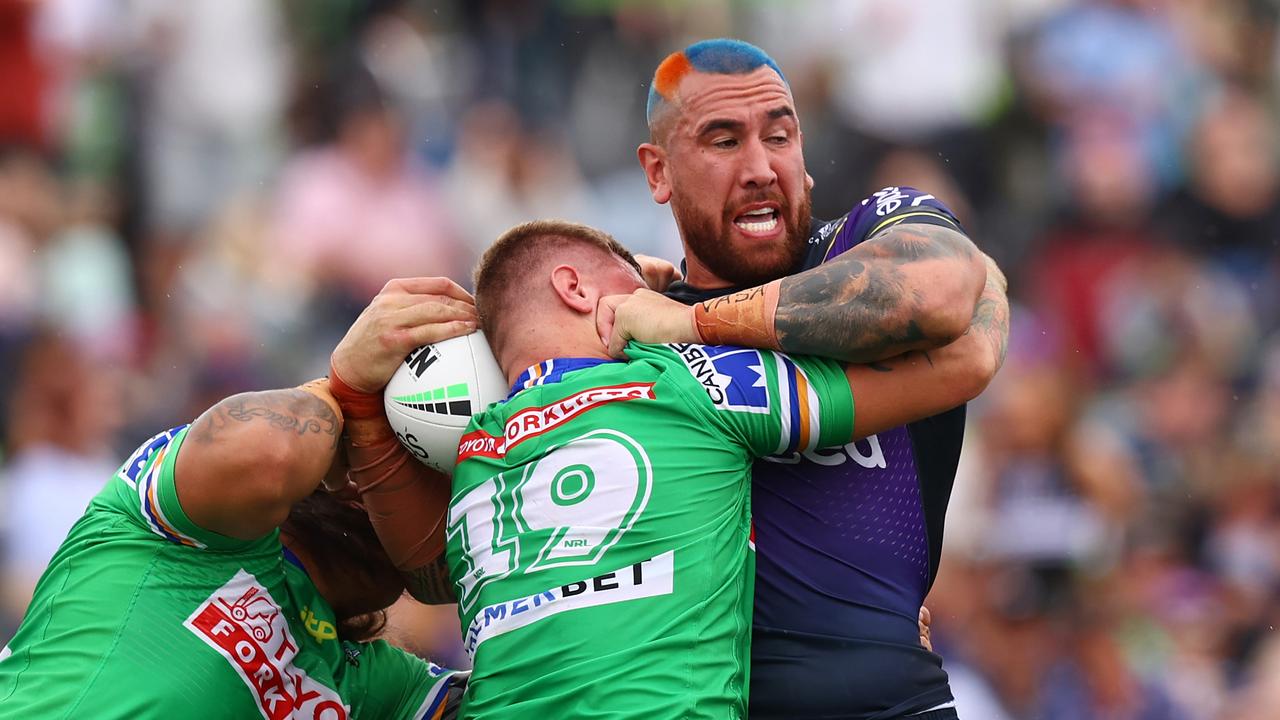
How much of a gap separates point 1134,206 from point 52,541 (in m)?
7.39

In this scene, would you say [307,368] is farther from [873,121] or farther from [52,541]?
[873,121]

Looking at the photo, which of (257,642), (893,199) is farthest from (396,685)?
(893,199)

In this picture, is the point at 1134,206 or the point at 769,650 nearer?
the point at 769,650

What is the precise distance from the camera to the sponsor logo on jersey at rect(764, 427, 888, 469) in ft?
15.1

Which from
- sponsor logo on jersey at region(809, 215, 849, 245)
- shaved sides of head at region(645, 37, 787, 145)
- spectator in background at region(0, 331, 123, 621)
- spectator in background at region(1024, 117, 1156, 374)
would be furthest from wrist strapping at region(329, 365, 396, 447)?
spectator in background at region(1024, 117, 1156, 374)

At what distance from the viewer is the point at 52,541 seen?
9.12 meters

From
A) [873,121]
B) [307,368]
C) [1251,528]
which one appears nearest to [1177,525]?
[1251,528]

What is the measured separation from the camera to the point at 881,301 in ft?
13.9

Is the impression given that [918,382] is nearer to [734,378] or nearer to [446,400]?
[734,378]

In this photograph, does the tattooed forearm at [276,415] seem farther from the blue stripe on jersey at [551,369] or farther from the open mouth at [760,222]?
the open mouth at [760,222]

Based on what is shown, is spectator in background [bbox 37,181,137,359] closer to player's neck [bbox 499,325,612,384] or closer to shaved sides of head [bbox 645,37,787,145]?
shaved sides of head [bbox 645,37,787,145]

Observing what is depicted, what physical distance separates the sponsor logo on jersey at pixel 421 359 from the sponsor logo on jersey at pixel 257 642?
79cm

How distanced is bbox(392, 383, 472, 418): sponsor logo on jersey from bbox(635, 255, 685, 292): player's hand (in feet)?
3.11

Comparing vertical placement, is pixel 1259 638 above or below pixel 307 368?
below
